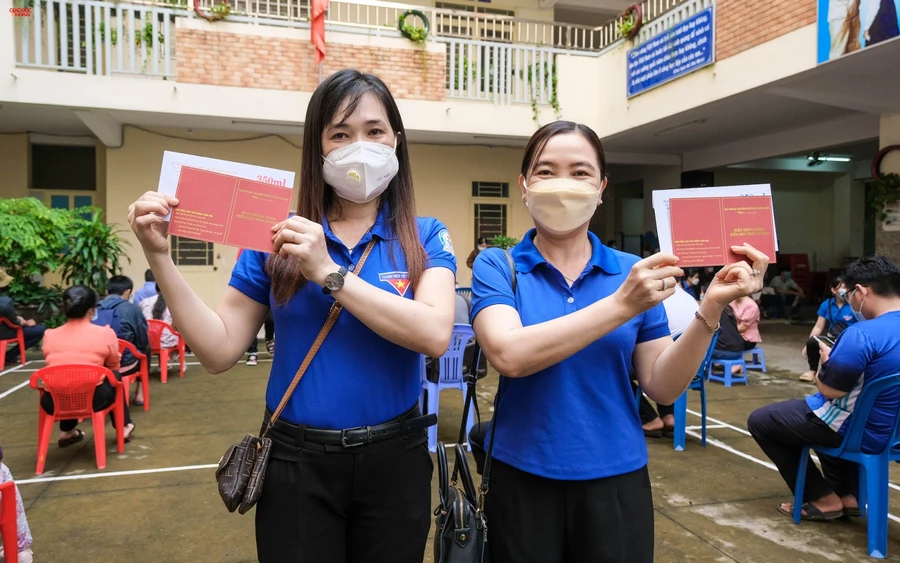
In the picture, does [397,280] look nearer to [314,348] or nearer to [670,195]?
[314,348]

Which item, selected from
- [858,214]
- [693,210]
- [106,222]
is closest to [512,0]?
[106,222]

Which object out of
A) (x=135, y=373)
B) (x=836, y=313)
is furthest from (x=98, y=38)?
(x=836, y=313)

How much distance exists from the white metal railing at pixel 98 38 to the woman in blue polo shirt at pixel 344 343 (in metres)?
8.82

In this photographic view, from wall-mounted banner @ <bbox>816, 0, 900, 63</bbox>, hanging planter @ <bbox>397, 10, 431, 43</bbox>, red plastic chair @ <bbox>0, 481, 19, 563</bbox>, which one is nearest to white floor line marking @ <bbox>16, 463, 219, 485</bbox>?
red plastic chair @ <bbox>0, 481, 19, 563</bbox>

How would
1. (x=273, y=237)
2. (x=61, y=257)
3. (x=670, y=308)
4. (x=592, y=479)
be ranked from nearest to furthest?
(x=273, y=237) < (x=592, y=479) < (x=670, y=308) < (x=61, y=257)

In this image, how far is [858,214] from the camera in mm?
15906

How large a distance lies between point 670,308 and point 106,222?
33.8ft

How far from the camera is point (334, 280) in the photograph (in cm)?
122

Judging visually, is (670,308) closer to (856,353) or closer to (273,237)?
(856,353)

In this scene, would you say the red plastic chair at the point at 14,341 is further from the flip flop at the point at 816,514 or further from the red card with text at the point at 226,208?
the flip flop at the point at 816,514

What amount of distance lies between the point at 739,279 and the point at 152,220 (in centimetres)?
128

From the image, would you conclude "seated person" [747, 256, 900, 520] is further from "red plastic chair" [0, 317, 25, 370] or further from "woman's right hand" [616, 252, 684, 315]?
"red plastic chair" [0, 317, 25, 370]

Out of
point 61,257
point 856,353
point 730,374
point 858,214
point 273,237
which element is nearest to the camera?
point 273,237

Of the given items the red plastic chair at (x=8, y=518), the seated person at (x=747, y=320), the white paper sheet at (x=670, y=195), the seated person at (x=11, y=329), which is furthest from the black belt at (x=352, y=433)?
the seated person at (x=11, y=329)
